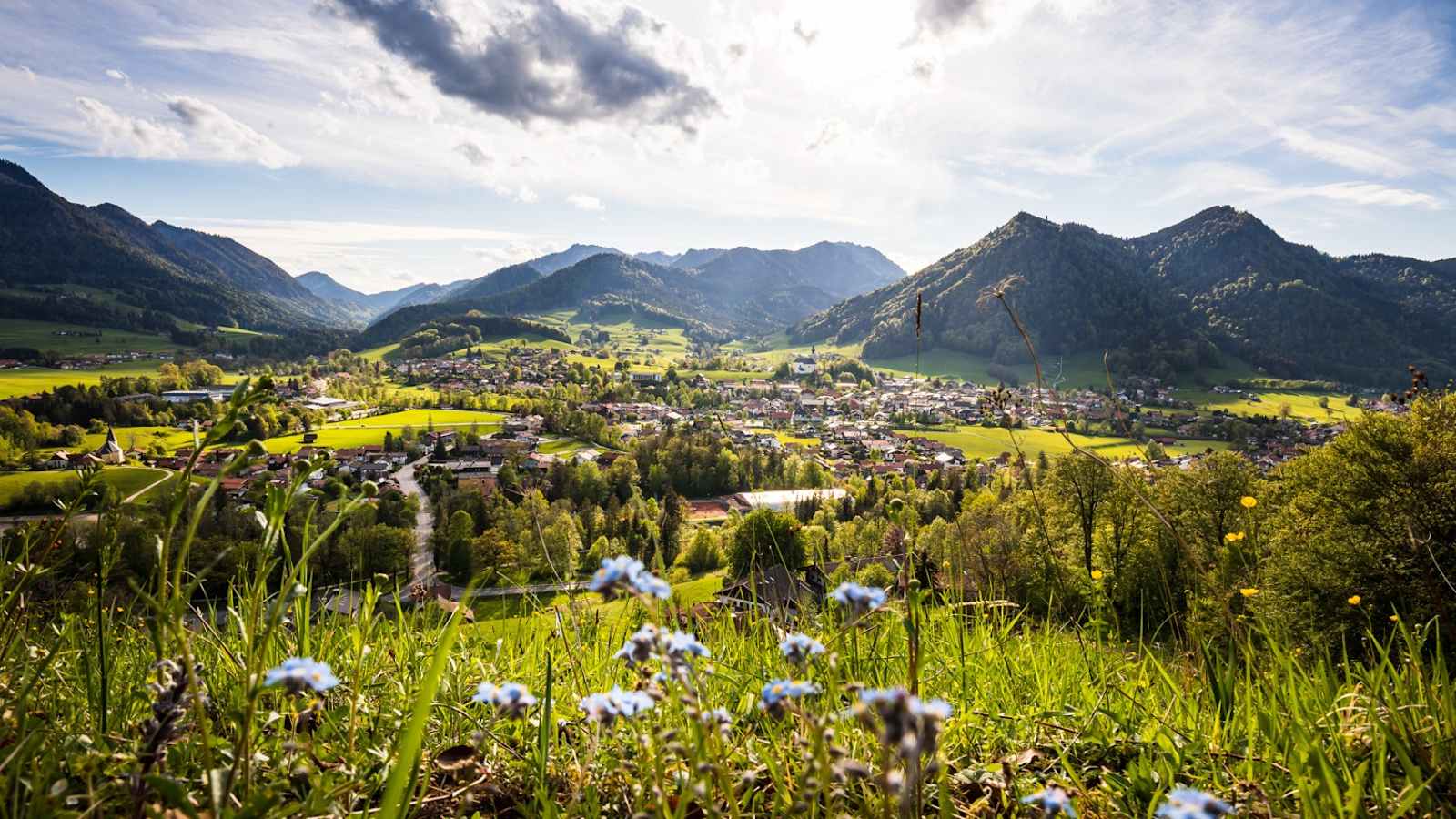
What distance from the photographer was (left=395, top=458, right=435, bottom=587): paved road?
32.2 m

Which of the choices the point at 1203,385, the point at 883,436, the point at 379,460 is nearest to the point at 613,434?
the point at 379,460

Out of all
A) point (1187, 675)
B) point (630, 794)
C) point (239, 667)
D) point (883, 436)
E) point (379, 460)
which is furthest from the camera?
point (883, 436)

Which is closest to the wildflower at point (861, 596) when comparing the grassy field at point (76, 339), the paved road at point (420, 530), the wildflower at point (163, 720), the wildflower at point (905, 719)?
the wildflower at point (905, 719)

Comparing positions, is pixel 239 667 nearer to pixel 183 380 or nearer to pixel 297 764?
pixel 297 764

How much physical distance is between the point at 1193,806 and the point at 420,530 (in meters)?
55.8

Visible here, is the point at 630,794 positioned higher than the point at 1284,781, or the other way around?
the point at 1284,781

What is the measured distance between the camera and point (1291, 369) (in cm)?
16288

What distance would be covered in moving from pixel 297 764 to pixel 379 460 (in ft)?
280

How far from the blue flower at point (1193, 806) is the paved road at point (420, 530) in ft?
12.5

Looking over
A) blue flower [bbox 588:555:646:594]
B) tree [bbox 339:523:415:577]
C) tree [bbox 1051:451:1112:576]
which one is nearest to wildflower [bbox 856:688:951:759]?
blue flower [bbox 588:555:646:594]

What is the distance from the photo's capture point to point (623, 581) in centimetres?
131

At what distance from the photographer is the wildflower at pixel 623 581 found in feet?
3.92

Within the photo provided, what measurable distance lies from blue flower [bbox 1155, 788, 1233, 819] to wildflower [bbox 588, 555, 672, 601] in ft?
2.80

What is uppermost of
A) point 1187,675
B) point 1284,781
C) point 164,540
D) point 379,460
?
point 164,540
